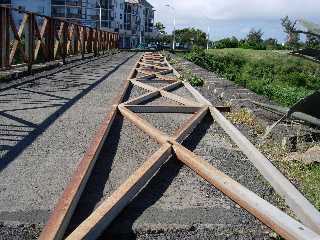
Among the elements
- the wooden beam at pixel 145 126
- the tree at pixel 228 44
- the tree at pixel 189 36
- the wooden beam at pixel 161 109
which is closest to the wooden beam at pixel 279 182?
the wooden beam at pixel 145 126

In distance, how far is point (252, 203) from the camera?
315cm

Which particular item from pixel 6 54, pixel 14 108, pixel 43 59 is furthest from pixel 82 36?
pixel 14 108

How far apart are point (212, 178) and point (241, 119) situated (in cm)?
269

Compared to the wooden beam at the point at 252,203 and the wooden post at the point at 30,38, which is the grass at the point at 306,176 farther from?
the wooden post at the point at 30,38

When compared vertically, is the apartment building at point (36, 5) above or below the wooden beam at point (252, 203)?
above

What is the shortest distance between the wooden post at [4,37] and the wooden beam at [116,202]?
22.8 feet

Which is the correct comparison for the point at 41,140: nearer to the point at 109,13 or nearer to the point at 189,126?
the point at 189,126

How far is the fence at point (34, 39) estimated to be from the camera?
10336mm

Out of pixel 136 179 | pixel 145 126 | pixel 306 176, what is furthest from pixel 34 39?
pixel 306 176

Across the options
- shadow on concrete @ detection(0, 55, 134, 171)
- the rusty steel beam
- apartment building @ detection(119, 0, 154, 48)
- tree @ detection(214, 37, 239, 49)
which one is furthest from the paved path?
apartment building @ detection(119, 0, 154, 48)

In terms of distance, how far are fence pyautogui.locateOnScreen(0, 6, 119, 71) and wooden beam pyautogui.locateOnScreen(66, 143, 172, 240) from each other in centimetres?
716

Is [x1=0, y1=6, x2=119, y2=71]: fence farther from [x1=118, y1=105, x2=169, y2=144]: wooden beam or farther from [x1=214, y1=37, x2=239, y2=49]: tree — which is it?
[x1=214, y1=37, x2=239, y2=49]: tree

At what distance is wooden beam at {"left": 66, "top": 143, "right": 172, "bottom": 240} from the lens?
8.73 ft

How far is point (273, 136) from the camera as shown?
504cm
